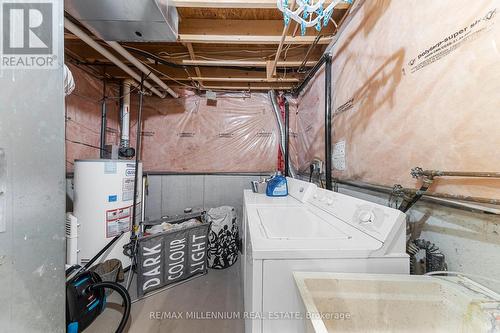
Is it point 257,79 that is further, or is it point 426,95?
point 257,79

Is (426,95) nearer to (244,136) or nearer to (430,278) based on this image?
(430,278)

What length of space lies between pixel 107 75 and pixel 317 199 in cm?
269

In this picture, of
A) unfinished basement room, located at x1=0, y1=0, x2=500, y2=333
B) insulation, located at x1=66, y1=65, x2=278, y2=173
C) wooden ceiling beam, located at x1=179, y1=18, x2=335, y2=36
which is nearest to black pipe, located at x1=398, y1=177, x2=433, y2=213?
unfinished basement room, located at x1=0, y1=0, x2=500, y2=333

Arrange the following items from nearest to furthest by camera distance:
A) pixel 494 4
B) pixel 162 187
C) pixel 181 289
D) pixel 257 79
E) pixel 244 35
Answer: pixel 494 4 → pixel 244 35 → pixel 181 289 → pixel 257 79 → pixel 162 187

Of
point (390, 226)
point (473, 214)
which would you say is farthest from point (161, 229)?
point (473, 214)

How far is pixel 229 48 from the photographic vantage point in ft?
6.41

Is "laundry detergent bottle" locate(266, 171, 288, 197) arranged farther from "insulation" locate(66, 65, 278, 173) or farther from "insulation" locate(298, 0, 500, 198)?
"insulation" locate(66, 65, 278, 173)

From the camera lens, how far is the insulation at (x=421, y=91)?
2.09 feet

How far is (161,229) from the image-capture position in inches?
73.5

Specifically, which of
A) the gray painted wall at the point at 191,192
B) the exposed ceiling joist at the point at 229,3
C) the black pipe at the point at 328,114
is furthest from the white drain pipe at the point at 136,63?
the black pipe at the point at 328,114

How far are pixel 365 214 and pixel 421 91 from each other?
0.58 meters

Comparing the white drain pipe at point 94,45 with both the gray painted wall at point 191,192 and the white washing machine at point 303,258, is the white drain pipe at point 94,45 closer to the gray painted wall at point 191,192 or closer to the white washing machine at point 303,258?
the gray painted wall at point 191,192

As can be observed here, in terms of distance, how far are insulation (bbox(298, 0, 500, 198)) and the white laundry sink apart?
1.12 feet

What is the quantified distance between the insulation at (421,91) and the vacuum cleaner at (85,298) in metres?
1.81
